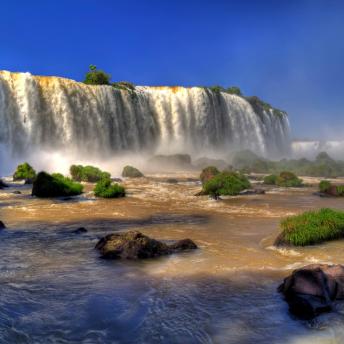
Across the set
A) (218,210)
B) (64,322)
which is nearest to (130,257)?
(64,322)

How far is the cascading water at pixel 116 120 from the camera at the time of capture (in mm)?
38219

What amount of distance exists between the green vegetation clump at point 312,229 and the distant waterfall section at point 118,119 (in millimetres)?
31931

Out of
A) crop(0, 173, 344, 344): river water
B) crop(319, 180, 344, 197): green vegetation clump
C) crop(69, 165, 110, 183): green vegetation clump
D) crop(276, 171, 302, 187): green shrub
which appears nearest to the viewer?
crop(0, 173, 344, 344): river water

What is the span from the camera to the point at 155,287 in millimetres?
6570

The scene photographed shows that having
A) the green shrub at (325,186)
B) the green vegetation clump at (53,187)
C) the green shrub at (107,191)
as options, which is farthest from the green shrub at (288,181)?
the green vegetation clump at (53,187)

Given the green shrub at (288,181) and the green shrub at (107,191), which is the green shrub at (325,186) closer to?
the green shrub at (288,181)

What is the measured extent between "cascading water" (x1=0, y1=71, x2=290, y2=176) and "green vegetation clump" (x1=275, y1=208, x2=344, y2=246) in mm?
31606

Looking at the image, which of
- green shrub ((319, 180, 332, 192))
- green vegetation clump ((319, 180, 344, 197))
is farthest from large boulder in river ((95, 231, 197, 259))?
green shrub ((319, 180, 332, 192))

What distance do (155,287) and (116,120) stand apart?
4046 centimetres

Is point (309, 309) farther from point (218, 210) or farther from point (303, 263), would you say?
point (218, 210)

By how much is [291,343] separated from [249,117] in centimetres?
6390

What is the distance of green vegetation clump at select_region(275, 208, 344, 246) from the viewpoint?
947 centimetres

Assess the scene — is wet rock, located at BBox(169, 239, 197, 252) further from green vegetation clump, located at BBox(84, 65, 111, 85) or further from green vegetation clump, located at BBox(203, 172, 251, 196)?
green vegetation clump, located at BBox(84, 65, 111, 85)

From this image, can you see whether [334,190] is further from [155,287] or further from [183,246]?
[155,287]
